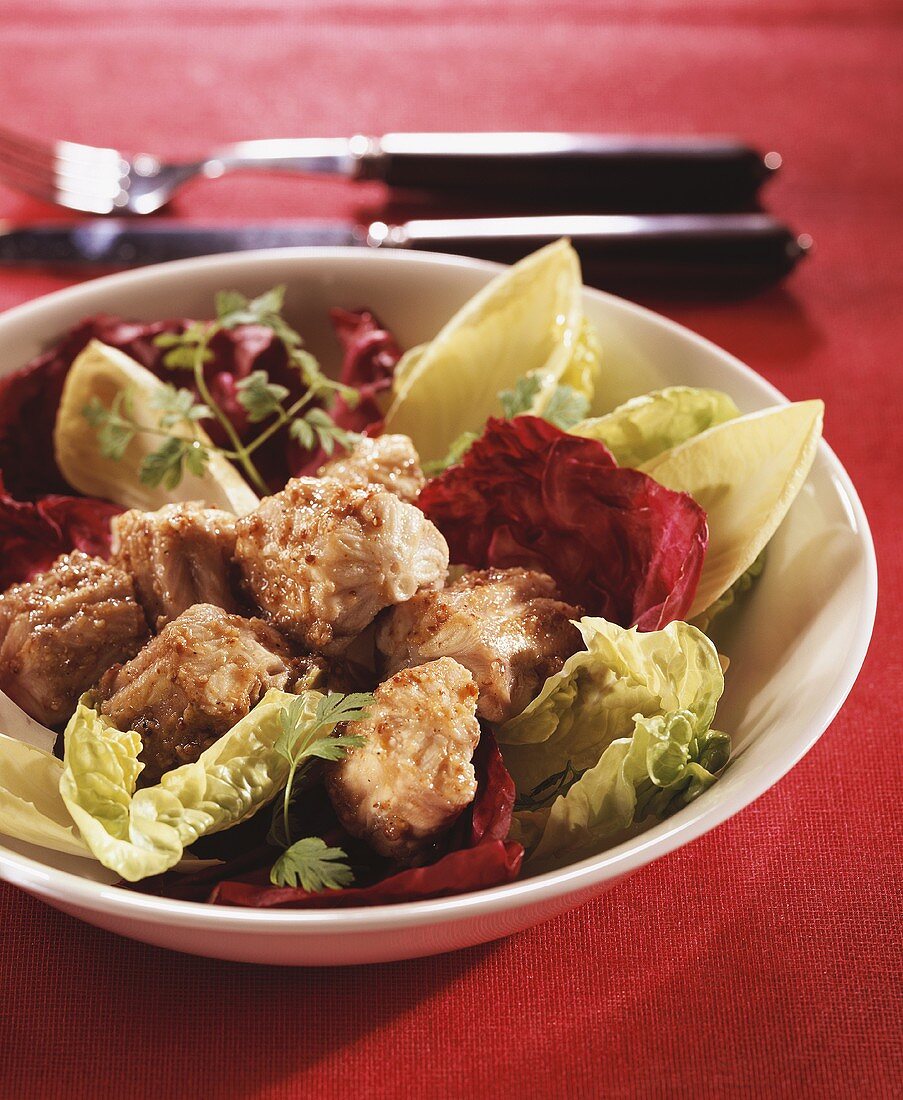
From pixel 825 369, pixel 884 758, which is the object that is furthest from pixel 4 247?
pixel 884 758

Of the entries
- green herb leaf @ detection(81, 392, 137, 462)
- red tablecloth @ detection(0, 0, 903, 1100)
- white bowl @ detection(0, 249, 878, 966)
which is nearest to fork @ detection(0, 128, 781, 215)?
red tablecloth @ detection(0, 0, 903, 1100)

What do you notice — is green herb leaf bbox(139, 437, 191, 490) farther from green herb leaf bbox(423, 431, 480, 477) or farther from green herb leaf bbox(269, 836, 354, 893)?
green herb leaf bbox(269, 836, 354, 893)

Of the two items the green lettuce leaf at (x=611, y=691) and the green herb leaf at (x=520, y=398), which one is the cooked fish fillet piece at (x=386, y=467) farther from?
the green lettuce leaf at (x=611, y=691)

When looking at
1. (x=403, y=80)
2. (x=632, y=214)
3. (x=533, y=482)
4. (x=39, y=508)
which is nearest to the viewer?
(x=533, y=482)

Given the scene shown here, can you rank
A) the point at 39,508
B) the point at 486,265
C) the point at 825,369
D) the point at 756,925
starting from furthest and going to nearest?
1. the point at 825,369
2. the point at 486,265
3. the point at 39,508
4. the point at 756,925

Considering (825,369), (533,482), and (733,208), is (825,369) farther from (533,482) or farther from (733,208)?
(533,482)

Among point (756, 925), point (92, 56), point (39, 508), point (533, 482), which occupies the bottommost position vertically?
point (756, 925)

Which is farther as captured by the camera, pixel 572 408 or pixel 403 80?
pixel 403 80

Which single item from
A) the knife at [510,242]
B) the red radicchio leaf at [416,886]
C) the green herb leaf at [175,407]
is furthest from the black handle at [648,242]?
the red radicchio leaf at [416,886]
